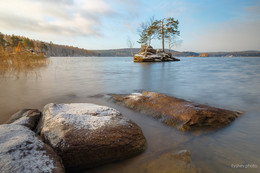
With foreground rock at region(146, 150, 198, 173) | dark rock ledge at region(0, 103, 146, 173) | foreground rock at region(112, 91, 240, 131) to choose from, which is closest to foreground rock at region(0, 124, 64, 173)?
dark rock ledge at region(0, 103, 146, 173)

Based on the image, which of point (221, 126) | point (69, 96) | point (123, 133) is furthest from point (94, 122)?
point (69, 96)

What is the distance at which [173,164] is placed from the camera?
1771mm

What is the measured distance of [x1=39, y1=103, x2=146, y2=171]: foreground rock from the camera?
1.73 meters

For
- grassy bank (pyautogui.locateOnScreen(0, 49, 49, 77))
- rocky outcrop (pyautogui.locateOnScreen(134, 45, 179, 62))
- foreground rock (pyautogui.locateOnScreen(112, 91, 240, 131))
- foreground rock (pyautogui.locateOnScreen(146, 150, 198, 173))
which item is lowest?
foreground rock (pyautogui.locateOnScreen(146, 150, 198, 173))

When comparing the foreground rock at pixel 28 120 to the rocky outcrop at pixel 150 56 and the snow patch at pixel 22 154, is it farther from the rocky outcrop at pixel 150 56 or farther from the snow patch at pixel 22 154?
the rocky outcrop at pixel 150 56

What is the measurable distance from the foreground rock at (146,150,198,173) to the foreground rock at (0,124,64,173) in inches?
44.2

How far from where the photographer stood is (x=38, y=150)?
1.48 meters

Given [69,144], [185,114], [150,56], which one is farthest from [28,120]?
[150,56]

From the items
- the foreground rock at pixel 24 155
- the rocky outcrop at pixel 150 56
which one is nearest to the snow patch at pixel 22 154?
the foreground rock at pixel 24 155

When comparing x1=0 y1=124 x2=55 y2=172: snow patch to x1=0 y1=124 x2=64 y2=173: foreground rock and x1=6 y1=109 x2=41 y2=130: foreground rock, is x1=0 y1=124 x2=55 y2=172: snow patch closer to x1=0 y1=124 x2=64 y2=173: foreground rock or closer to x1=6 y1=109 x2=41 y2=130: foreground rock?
x1=0 y1=124 x2=64 y2=173: foreground rock

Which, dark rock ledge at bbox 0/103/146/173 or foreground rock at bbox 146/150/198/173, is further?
foreground rock at bbox 146/150/198/173

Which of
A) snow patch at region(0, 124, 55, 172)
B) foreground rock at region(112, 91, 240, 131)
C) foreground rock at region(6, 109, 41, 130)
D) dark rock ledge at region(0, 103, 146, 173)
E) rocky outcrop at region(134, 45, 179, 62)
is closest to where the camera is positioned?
snow patch at region(0, 124, 55, 172)

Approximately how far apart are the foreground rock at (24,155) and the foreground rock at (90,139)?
0.24 m

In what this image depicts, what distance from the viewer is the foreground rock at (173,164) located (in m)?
1.69
